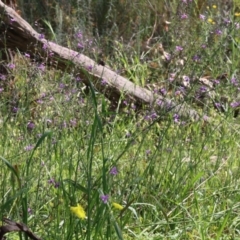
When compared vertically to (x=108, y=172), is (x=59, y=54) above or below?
below

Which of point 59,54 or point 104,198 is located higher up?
point 104,198

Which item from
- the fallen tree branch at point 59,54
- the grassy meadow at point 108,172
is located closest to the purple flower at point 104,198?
the grassy meadow at point 108,172

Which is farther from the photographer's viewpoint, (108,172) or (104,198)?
(108,172)

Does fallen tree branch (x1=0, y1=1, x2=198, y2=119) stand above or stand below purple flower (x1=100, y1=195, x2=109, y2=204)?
below

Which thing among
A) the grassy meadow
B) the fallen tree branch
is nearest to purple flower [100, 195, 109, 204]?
the grassy meadow

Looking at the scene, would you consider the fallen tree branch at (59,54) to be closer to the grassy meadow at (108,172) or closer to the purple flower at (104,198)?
the grassy meadow at (108,172)

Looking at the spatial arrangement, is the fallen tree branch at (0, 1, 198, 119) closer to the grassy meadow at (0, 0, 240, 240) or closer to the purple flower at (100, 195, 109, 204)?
the grassy meadow at (0, 0, 240, 240)

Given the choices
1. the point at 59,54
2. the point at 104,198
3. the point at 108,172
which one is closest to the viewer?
the point at 104,198

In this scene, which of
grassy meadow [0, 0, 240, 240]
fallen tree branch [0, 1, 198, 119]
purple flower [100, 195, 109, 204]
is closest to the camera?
purple flower [100, 195, 109, 204]

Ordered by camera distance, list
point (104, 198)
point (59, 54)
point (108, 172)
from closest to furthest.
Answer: point (104, 198) < point (108, 172) < point (59, 54)

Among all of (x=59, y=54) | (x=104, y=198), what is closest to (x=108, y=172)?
(x=104, y=198)

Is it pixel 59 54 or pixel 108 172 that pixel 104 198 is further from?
pixel 59 54

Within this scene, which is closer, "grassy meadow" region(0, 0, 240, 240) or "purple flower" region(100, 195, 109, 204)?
"purple flower" region(100, 195, 109, 204)

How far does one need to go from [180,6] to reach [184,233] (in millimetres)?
1634
